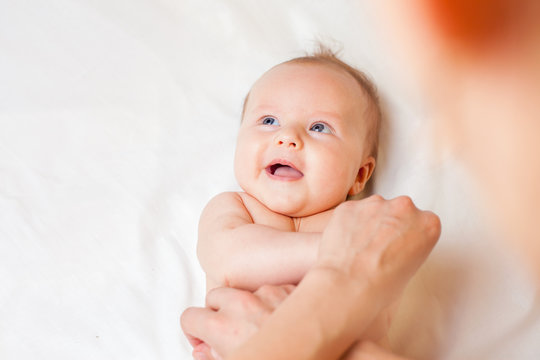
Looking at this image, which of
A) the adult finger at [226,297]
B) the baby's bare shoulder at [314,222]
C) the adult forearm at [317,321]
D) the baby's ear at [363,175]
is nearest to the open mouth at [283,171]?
the baby's bare shoulder at [314,222]

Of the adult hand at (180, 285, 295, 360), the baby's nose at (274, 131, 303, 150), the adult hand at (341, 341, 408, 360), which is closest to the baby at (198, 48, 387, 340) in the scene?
the baby's nose at (274, 131, 303, 150)

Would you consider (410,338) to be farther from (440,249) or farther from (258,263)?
(258,263)

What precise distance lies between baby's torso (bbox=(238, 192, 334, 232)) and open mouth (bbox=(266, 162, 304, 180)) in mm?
75

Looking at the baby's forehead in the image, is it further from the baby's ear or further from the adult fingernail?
the adult fingernail

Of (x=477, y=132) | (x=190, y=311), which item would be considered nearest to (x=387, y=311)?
(x=190, y=311)

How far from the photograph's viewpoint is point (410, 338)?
129cm

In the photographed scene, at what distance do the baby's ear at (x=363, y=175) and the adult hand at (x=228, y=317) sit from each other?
50 cm

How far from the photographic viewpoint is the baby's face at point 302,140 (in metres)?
1.33

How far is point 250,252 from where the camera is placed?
119 cm

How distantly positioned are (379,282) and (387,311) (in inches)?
7.2

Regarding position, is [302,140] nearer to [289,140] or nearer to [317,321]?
[289,140]

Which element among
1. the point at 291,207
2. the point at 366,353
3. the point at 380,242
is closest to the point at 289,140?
the point at 291,207

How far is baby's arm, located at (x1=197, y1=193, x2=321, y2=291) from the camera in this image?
3.75 feet

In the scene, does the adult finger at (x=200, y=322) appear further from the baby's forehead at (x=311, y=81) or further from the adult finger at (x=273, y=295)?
the baby's forehead at (x=311, y=81)
